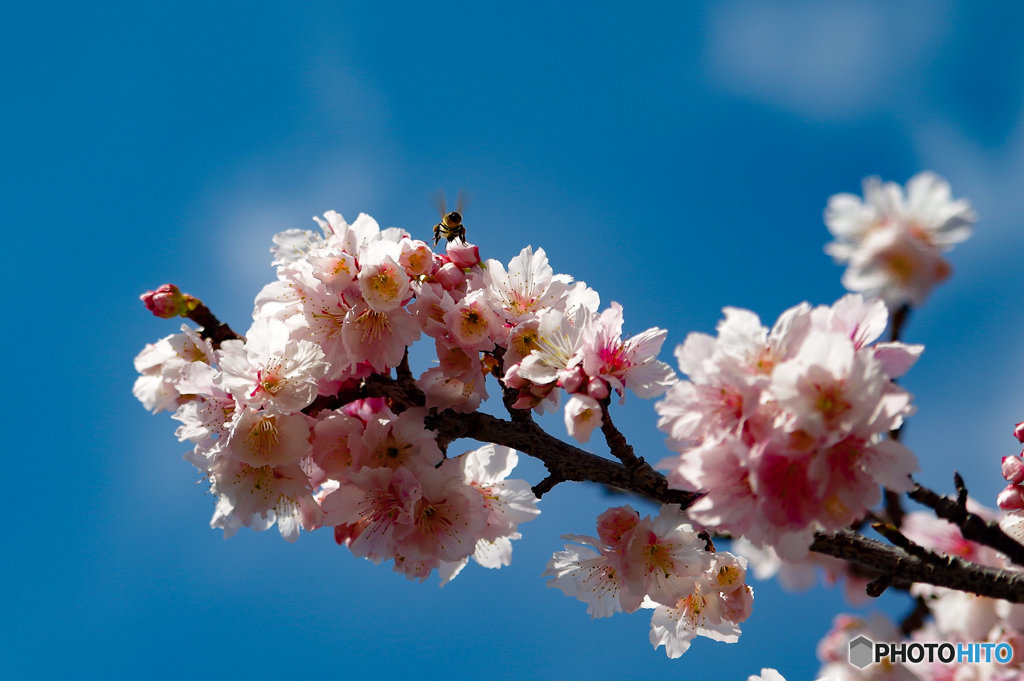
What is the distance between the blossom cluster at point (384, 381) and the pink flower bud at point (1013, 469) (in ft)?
5.54

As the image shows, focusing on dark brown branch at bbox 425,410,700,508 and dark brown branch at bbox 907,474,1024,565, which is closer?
dark brown branch at bbox 907,474,1024,565

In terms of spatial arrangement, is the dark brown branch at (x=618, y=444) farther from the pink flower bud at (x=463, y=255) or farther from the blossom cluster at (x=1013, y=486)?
the blossom cluster at (x=1013, y=486)

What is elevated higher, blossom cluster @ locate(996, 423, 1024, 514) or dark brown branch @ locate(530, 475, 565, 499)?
blossom cluster @ locate(996, 423, 1024, 514)

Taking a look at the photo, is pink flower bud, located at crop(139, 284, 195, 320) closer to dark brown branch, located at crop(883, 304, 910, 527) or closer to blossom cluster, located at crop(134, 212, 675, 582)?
blossom cluster, located at crop(134, 212, 675, 582)

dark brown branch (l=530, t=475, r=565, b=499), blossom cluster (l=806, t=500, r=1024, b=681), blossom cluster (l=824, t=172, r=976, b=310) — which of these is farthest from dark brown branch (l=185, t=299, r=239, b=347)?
blossom cluster (l=806, t=500, r=1024, b=681)

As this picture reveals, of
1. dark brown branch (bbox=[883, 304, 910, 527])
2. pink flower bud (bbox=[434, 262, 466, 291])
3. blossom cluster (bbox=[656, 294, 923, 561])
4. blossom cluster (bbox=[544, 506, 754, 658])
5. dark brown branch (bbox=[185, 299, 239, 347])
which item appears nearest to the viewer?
dark brown branch (bbox=[883, 304, 910, 527])

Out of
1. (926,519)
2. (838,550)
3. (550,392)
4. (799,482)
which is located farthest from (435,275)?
(926,519)

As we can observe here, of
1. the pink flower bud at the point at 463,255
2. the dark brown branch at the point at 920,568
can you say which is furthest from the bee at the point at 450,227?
the dark brown branch at the point at 920,568

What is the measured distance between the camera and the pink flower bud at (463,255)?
120 inches

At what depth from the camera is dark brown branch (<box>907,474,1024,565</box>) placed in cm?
229

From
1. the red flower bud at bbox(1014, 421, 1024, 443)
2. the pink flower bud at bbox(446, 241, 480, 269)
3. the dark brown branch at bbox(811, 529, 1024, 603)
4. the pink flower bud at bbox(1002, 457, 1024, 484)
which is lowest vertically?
the dark brown branch at bbox(811, 529, 1024, 603)

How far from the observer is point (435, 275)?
296 cm

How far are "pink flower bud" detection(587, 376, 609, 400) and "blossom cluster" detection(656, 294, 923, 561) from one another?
0.39 m

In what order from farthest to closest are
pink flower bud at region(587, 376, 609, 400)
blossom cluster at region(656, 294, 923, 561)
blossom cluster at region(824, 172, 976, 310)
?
pink flower bud at region(587, 376, 609, 400)
blossom cluster at region(656, 294, 923, 561)
blossom cluster at region(824, 172, 976, 310)
